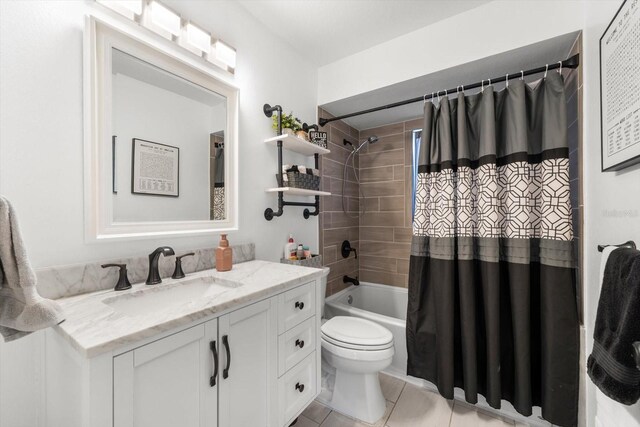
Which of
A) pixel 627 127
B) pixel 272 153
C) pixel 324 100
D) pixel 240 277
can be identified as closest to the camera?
pixel 627 127

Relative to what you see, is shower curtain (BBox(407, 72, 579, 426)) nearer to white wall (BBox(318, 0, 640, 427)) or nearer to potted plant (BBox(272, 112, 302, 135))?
white wall (BBox(318, 0, 640, 427))

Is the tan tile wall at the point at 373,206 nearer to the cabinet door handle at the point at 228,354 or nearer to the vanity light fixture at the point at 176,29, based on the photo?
the vanity light fixture at the point at 176,29

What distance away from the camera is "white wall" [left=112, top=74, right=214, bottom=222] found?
1104mm

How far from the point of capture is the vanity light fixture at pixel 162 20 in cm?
116

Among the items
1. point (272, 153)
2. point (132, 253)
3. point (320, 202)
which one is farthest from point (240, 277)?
point (320, 202)

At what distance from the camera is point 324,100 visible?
221 centimetres

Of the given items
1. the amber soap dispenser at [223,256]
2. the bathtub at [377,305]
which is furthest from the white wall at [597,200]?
the amber soap dispenser at [223,256]

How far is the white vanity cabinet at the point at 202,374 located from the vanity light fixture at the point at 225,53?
1.31 meters

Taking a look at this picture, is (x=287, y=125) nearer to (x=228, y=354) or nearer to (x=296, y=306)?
(x=296, y=306)

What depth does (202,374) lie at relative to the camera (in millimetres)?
849

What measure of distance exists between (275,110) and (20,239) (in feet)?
4.71

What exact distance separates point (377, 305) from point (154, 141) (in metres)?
2.38

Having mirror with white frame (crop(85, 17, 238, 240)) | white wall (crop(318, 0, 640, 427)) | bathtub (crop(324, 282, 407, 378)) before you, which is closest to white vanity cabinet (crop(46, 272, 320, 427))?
mirror with white frame (crop(85, 17, 238, 240))

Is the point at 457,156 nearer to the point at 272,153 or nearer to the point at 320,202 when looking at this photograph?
the point at 320,202
